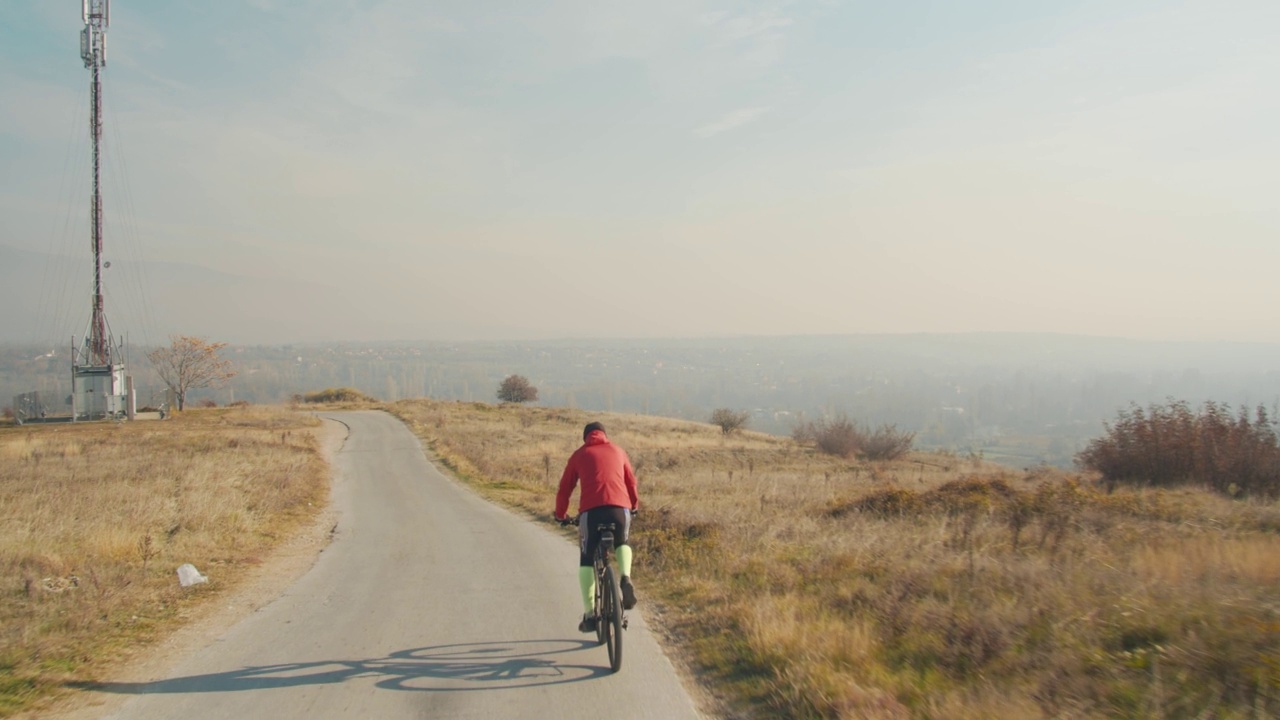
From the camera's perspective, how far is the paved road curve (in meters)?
5.16

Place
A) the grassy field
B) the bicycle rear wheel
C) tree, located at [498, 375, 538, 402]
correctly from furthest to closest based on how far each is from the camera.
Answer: tree, located at [498, 375, 538, 402] < the bicycle rear wheel < the grassy field

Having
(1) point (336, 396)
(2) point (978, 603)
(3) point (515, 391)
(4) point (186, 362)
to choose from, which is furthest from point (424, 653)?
(1) point (336, 396)

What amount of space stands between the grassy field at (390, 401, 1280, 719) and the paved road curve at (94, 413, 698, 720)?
867mm

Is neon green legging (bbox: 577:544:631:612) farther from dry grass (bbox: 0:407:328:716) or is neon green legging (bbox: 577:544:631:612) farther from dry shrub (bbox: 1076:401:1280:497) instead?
dry shrub (bbox: 1076:401:1280:497)

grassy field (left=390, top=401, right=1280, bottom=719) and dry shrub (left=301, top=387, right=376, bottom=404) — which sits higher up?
grassy field (left=390, top=401, right=1280, bottom=719)

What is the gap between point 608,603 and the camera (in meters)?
5.95

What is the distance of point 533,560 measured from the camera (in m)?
10.6

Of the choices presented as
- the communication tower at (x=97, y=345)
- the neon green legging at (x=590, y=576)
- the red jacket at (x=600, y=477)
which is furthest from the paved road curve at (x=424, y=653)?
the communication tower at (x=97, y=345)

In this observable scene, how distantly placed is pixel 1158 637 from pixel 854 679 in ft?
7.35

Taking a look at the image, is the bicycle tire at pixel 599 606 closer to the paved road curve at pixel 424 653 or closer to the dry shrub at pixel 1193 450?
the paved road curve at pixel 424 653

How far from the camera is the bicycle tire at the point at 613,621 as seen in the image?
5770 millimetres

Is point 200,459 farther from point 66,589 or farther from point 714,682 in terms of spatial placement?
point 714,682

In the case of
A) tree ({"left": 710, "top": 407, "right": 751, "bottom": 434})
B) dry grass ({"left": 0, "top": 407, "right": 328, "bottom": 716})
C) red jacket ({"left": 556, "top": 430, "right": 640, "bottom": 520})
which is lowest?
tree ({"left": 710, "top": 407, "right": 751, "bottom": 434})

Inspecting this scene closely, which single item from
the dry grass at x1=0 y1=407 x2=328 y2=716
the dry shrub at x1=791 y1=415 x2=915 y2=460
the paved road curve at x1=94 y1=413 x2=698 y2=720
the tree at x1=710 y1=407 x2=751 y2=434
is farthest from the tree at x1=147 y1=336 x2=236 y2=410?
the paved road curve at x1=94 y1=413 x2=698 y2=720
